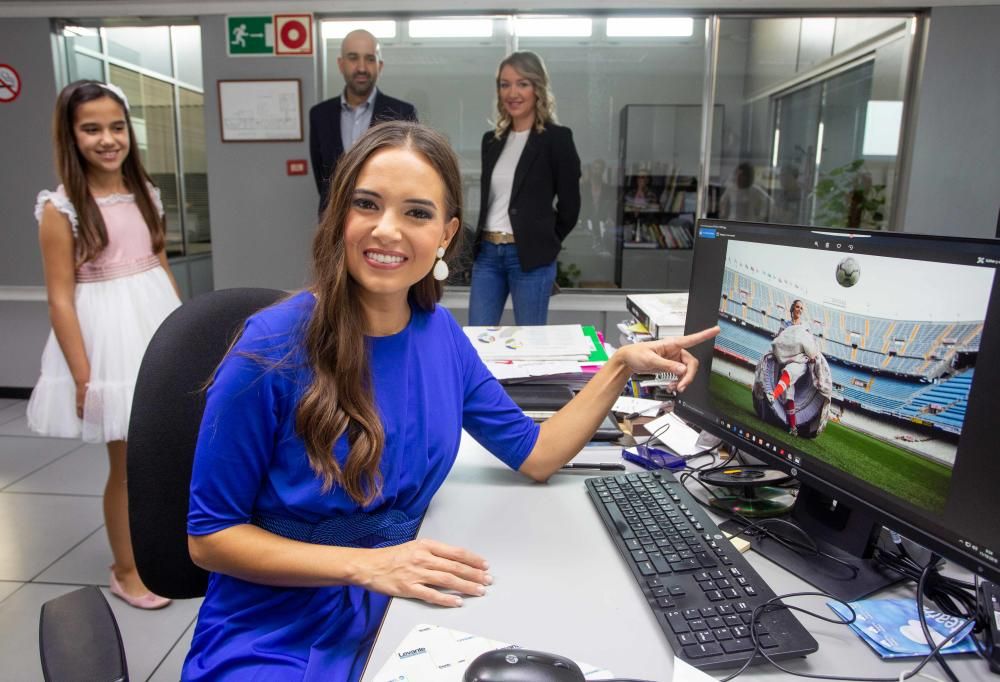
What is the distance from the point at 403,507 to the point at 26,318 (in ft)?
13.5

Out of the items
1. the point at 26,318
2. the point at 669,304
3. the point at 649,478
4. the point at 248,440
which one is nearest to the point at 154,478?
the point at 248,440

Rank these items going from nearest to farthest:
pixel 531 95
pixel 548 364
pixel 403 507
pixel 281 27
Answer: pixel 403 507 < pixel 548 364 < pixel 531 95 < pixel 281 27

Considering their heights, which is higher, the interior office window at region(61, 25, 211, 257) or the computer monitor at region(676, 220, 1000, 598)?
the interior office window at region(61, 25, 211, 257)

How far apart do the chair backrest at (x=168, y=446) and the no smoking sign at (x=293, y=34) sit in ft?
9.82

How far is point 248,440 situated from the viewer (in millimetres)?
910

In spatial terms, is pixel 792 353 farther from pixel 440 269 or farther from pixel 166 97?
pixel 166 97

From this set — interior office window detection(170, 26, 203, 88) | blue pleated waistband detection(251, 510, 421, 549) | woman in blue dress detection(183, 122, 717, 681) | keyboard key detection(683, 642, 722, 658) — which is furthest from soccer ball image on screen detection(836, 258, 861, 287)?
interior office window detection(170, 26, 203, 88)

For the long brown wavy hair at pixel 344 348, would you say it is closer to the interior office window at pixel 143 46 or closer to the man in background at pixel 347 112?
the man in background at pixel 347 112

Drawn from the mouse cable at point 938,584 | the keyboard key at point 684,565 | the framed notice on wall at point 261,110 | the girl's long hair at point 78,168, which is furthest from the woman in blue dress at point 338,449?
the framed notice on wall at point 261,110

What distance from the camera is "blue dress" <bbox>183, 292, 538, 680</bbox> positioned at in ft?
2.93

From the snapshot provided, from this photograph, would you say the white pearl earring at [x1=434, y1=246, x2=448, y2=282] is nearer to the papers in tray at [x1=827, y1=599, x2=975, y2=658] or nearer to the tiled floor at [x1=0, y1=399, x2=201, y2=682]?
the papers in tray at [x1=827, y1=599, x2=975, y2=658]

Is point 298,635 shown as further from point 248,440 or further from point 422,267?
point 422,267

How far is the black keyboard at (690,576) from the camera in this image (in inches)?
27.4

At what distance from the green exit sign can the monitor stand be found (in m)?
3.64
